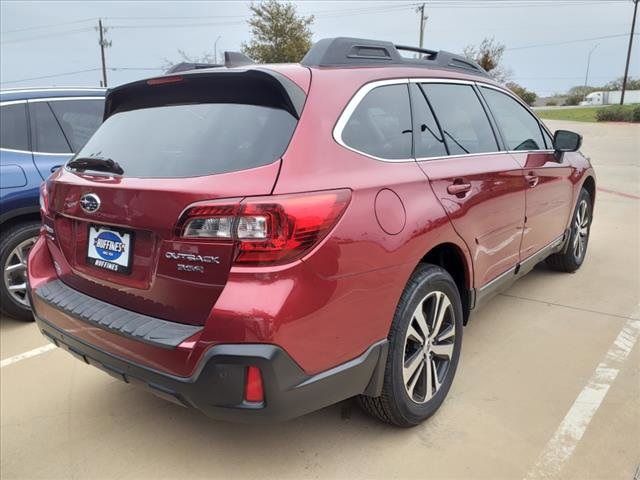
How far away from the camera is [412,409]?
8.21ft

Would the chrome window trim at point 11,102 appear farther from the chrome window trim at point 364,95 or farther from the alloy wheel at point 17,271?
the chrome window trim at point 364,95

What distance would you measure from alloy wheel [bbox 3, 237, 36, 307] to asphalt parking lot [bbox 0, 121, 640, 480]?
46 cm

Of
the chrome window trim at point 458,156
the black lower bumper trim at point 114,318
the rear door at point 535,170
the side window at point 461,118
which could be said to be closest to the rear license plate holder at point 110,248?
the black lower bumper trim at point 114,318

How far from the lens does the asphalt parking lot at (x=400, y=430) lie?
7.83 ft

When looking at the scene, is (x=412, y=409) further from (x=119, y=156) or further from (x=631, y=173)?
(x=631, y=173)

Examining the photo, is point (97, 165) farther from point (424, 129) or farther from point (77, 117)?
point (77, 117)

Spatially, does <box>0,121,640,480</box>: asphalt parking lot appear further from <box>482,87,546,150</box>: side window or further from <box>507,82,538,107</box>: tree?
<box>507,82,538,107</box>: tree

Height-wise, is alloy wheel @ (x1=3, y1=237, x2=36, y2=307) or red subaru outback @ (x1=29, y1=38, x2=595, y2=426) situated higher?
red subaru outback @ (x1=29, y1=38, x2=595, y2=426)

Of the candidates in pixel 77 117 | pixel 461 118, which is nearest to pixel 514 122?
pixel 461 118

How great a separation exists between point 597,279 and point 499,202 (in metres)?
2.31

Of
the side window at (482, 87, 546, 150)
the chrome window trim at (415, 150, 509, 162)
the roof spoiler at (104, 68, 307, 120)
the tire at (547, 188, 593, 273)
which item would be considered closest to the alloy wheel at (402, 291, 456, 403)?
the chrome window trim at (415, 150, 509, 162)

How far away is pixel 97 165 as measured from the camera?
2.40 metres

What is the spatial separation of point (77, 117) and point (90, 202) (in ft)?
9.12

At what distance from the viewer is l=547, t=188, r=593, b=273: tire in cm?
475
